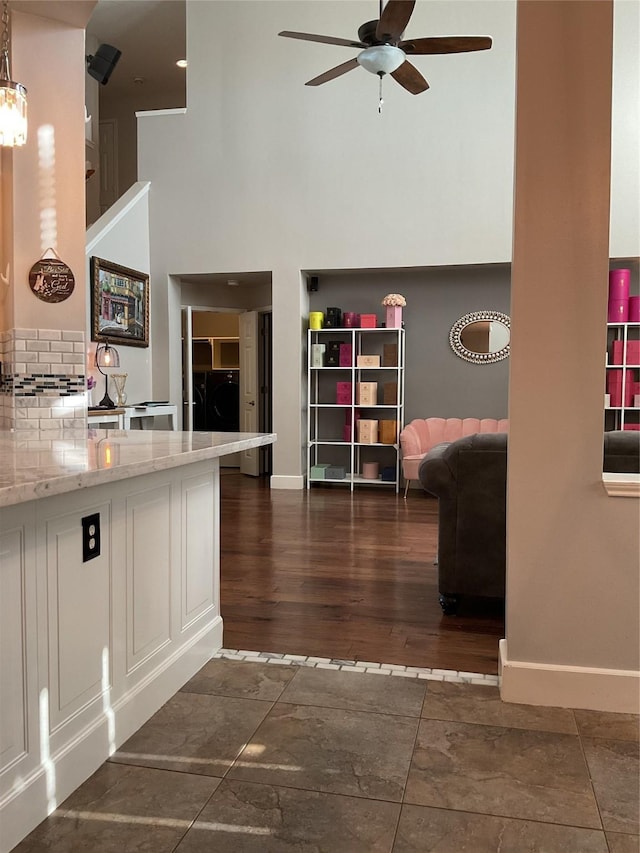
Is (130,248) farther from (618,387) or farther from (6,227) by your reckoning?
(618,387)

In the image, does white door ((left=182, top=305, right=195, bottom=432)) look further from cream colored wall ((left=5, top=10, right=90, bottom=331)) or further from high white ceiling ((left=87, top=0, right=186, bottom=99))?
cream colored wall ((left=5, top=10, right=90, bottom=331))

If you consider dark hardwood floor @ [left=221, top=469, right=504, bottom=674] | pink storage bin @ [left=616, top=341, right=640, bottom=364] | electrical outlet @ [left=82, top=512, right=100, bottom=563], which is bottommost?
dark hardwood floor @ [left=221, top=469, right=504, bottom=674]

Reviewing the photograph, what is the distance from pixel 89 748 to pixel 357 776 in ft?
2.53

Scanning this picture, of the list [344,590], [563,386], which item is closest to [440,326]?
[344,590]

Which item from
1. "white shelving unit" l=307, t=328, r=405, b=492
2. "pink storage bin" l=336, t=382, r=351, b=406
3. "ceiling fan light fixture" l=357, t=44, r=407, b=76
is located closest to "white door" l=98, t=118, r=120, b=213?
"white shelving unit" l=307, t=328, r=405, b=492

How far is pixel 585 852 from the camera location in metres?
1.64

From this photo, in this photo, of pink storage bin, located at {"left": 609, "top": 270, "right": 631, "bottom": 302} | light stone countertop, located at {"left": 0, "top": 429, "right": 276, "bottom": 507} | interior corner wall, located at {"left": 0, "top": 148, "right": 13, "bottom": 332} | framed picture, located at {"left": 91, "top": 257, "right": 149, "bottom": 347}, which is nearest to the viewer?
light stone countertop, located at {"left": 0, "top": 429, "right": 276, "bottom": 507}

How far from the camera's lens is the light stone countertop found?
4.79ft

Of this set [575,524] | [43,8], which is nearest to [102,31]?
[43,8]

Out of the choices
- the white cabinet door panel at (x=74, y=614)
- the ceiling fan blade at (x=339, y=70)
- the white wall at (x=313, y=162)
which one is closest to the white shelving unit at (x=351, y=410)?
the white wall at (x=313, y=162)

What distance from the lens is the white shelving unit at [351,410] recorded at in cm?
738

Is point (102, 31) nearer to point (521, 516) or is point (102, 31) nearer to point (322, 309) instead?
point (322, 309)

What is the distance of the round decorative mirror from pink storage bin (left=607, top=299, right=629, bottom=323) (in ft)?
3.51

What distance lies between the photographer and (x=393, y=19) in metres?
4.26
